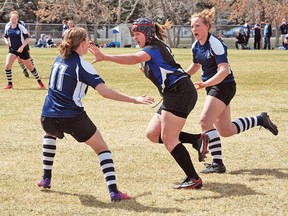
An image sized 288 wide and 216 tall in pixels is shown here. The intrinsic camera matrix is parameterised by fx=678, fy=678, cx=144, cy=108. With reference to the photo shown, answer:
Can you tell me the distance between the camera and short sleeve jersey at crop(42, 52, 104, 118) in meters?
6.69

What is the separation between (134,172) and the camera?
816 cm

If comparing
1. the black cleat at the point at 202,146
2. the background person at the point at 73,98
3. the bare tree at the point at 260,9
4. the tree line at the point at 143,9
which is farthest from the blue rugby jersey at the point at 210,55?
the bare tree at the point at 260,9

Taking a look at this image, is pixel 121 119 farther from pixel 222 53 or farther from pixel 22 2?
pixel 22 2

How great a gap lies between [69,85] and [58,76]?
0.49 ft

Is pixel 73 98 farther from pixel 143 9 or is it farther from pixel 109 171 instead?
pixel 143 9

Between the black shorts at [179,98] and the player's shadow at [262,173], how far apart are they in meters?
1.28

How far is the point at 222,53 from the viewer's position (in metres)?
7.93

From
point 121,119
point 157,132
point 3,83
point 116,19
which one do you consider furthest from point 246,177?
point 116,19

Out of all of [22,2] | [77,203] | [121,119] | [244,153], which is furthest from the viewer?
[22,2]

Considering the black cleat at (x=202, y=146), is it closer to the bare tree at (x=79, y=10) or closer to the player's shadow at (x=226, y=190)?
the player's shadow at (x=226, y=190)

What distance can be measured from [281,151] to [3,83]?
1207 cm

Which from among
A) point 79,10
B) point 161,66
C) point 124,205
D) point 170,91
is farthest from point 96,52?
point 79,10

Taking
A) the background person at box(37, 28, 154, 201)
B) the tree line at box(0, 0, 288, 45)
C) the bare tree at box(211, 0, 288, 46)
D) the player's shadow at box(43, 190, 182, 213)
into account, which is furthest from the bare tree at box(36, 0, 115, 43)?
the player's shadow at box(43, 190, 182, 213)

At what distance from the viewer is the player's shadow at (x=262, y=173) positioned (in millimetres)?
7910
